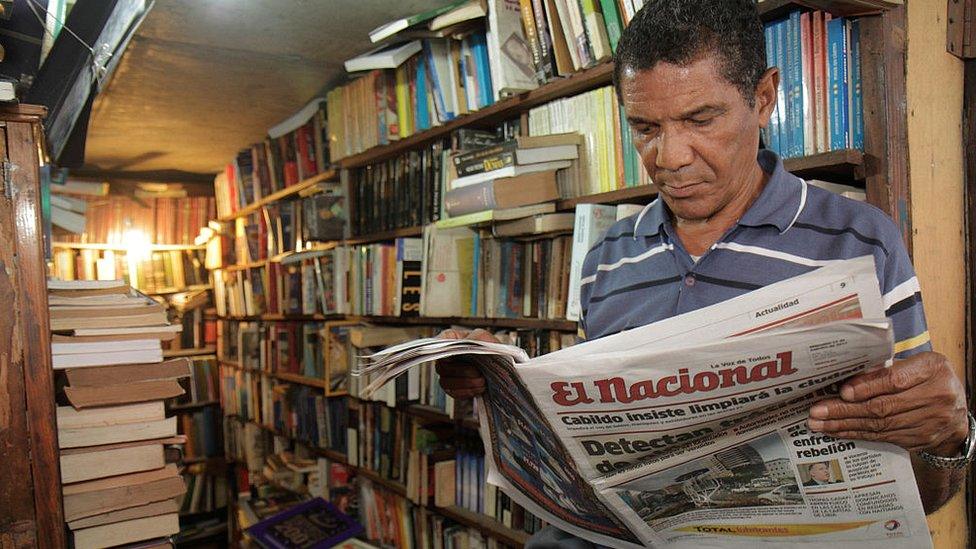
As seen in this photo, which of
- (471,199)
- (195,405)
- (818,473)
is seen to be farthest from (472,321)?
(195,405)

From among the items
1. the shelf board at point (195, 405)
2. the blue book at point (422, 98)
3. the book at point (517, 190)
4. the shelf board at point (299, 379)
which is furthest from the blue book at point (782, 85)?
the shelf board at point (195, 405)

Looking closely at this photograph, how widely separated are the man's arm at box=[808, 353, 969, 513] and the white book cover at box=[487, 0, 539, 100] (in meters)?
1.40

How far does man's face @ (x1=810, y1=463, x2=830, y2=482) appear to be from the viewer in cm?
68

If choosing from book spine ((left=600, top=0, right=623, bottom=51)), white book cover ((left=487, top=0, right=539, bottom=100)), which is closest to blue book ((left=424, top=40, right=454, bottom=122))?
white book cover ((left=487, top=0, right=539, bottom=100))

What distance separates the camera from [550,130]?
6.04 ft

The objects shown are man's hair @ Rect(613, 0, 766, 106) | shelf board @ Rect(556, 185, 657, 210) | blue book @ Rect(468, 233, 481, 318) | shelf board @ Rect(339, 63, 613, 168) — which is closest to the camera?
man's hair @ Rect(613, 0, 766, 106)

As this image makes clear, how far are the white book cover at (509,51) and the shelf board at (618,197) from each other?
359 millimetres

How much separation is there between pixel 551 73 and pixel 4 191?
4.24ft

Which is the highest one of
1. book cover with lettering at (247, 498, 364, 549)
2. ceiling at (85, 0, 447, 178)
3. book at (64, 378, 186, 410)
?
ceiling at (85, 0, 447, 178)

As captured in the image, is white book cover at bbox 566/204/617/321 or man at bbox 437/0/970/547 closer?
man at bbox 437/0/970/547

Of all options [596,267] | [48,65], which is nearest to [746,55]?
[596,267]

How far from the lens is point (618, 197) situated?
161 centimetres

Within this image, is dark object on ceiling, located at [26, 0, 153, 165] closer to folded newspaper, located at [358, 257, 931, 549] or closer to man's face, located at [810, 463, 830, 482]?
folded newspaper, located at [358, 257, 931, 549]

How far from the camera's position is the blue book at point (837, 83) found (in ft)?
3.91
